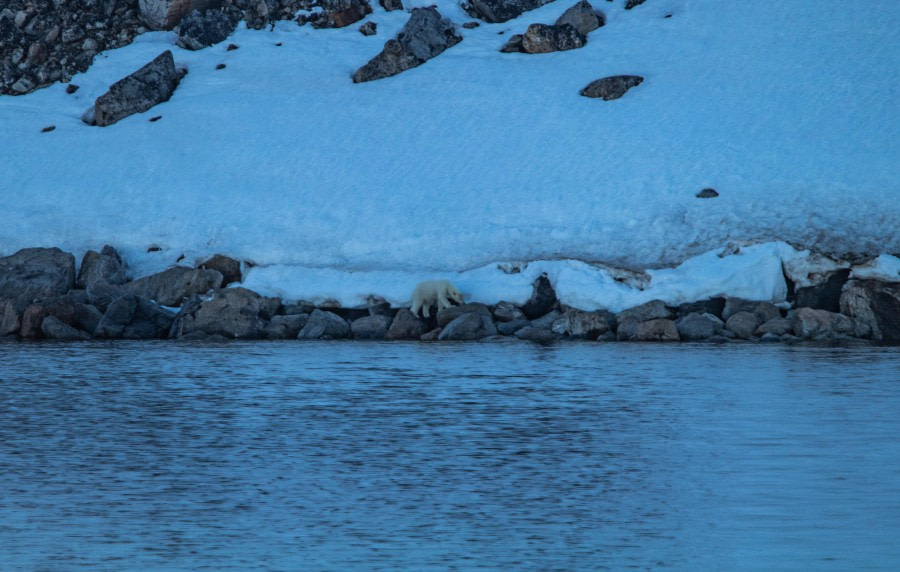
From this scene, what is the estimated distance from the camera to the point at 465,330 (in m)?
24.8

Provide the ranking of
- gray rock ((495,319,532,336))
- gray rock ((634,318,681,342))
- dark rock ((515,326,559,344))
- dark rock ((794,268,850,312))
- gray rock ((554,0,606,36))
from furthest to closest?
gray rock ((554,0,606,36)), gray rock ((495,319,532,336)), dark rock ((794,268,850,312)), dark rock ((515,326,559,344)), gray rock ((634,318,681,342))

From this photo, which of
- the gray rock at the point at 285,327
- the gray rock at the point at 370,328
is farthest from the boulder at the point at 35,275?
the gray rock at the point at 370,328

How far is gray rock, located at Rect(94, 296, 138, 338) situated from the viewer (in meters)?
26.0

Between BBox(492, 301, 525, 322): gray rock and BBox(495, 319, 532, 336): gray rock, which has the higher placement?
BBox(492, 301, 525, 322): gray rock

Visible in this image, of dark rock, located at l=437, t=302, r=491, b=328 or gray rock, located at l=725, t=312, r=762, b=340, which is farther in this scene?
dark rock, located at l=437, t=302, r=491, b=328

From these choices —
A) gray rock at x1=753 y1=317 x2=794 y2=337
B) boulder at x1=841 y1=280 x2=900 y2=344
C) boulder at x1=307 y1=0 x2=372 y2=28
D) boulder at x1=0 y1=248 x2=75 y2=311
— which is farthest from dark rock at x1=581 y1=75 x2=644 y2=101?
boulder at x1=0 y1=248 x2=75 y2=311

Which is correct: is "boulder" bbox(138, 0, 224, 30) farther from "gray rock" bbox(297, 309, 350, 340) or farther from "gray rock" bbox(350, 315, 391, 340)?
"gray rock" bbox(350, 315, 391, 340)

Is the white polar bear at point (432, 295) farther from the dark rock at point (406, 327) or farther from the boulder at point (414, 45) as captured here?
the boulder at point (414, 45)

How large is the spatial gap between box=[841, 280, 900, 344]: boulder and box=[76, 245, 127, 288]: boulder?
16367 mm

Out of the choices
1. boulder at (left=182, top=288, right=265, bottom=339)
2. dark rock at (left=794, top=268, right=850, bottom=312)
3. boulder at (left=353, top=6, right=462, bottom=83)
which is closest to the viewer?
dark rock at (left=794, top=268, right=850, bottom=312)

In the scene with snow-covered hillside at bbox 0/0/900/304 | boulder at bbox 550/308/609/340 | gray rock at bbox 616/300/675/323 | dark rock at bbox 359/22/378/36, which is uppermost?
dark rock at bbox 359/22/378/36

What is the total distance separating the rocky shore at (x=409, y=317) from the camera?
79.1 ft

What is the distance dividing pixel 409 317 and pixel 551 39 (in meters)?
19.6

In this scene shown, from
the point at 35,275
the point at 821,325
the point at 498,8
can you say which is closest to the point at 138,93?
the point at 35,275
